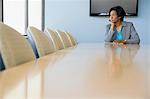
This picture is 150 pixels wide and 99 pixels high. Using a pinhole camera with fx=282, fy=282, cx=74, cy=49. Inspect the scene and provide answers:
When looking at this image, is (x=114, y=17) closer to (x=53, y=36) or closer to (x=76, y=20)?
(x=53, y=36)

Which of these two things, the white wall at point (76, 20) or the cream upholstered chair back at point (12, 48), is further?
the white wall at point (76, 20)

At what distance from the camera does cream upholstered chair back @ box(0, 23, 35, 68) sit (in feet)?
4.18

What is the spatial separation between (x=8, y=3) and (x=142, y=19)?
2.72 meters

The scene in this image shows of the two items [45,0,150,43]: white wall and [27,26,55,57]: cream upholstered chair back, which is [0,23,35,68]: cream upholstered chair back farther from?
[45,0,150,43]: white wall

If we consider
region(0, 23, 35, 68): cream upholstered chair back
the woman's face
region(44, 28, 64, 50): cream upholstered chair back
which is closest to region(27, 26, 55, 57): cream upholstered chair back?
region(0, 23, 35, 68): cream upholstered chair back

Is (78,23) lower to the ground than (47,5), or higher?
lower

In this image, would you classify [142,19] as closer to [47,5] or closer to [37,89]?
[47,5]

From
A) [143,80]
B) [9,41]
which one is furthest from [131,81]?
[9,41]

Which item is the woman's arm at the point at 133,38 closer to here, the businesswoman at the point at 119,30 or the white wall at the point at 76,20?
the businesswoman at the point at 119,30

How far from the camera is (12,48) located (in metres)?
1.36

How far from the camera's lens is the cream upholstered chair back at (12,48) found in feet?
4.18

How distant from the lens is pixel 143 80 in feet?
2.21

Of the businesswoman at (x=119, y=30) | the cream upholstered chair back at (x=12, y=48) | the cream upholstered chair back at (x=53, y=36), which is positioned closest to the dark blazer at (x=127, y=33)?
the businesswoman at (x=119, y=30)

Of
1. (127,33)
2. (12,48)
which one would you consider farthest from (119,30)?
(12,48)
